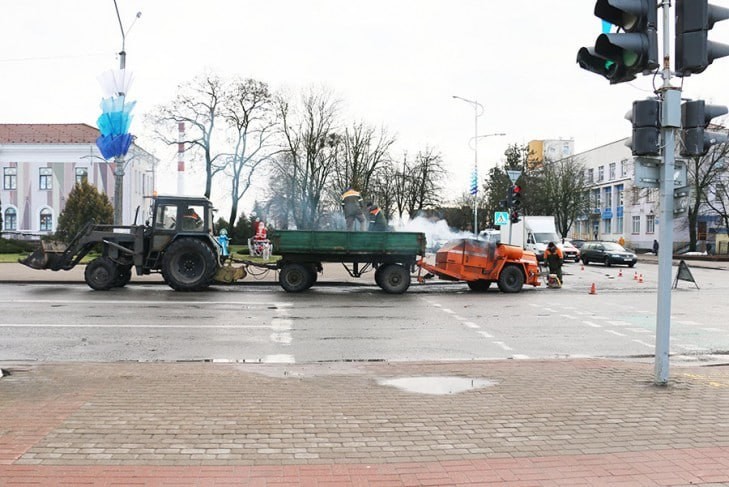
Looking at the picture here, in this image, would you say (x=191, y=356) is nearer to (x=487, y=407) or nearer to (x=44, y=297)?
(x=487, y=407)

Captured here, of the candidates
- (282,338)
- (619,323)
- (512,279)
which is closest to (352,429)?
(282,338)

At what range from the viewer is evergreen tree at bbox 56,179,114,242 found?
161 feet

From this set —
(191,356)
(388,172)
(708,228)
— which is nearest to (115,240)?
(191,356)

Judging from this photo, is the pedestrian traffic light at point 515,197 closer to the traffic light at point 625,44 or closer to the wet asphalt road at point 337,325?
the wet asphalt road at point 337,325

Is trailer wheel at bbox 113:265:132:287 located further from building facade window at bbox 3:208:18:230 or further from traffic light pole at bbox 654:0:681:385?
building facade window at bbox 3:208:18:230

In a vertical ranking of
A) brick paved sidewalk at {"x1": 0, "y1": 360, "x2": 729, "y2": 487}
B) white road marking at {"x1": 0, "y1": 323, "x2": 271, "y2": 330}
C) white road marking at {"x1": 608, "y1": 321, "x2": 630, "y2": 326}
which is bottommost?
white road marking at {"x1": 608, "y1": 321, "x2": 630, "y2": 326}

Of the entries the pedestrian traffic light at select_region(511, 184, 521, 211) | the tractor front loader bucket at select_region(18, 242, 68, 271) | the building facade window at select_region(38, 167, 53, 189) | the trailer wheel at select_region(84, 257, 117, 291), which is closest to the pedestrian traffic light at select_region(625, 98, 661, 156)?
the trailer wheel at select_region(84, 257, 117, 291)

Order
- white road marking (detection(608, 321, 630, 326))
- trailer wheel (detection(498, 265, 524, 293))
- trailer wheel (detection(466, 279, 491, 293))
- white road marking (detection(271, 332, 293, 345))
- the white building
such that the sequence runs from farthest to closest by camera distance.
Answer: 1. the white building
2. trailer wheel (detection(466, 279, 491, 293))
3. trailer wheel (detection(498, 265, 524, 293))
4. white road marking (detection(608, 321, 630, 326))
5. white road marking (detection(271, 332, 293, 345))

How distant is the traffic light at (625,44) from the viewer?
21.5ft

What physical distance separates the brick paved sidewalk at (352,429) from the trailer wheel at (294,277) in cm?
1133

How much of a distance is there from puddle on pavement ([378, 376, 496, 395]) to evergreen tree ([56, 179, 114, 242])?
4609 cm

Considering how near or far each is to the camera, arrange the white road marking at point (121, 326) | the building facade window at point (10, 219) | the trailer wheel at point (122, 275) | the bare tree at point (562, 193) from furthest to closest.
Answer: the bare tree at point (562, 193), the building facade window at point (10, 219), the trailer wheel at point (122, 275), the white road marking at point (121, 326)

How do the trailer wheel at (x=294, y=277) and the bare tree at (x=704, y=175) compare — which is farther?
the bare tree at (x=704, y=175)

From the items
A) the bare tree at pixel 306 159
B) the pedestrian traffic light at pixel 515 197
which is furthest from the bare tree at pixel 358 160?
the pedestrian traffic light at pixel 515 197
